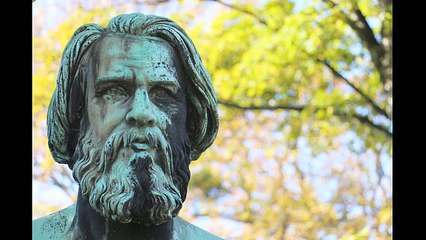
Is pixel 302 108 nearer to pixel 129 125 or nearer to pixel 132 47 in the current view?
pixel 132 47

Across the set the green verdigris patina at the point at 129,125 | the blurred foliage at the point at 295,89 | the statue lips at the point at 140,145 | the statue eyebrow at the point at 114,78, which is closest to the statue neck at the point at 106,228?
the green verdigris patina at the point at 129,125

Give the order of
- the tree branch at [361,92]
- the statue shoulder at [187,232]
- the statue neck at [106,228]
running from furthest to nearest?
the tree branch at [361,92] → the statue shoulder at [187,232] → the statue neck at [106,228]

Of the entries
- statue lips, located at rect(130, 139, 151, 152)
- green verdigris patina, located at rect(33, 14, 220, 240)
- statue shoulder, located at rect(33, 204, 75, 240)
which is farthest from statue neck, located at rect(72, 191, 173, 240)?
statue lips, located at rect(130, 139, 151, 152)

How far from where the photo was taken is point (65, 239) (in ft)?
13.7

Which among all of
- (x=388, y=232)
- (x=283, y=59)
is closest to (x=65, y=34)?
(x=283, y=59)

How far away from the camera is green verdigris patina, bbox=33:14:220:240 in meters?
3.87

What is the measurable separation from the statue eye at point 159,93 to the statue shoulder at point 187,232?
0.48 m

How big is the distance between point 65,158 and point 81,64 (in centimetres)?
32

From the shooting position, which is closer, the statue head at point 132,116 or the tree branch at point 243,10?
the statue head at point 132,116

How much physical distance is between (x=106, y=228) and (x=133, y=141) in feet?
1.04

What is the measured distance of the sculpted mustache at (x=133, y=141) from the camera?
153 inches

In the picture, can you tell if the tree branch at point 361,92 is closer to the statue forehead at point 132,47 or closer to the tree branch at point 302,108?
the tree branch at point 302,108

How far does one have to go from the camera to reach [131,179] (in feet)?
12.6

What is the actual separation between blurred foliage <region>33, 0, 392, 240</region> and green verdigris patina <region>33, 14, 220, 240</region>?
19.8ft
